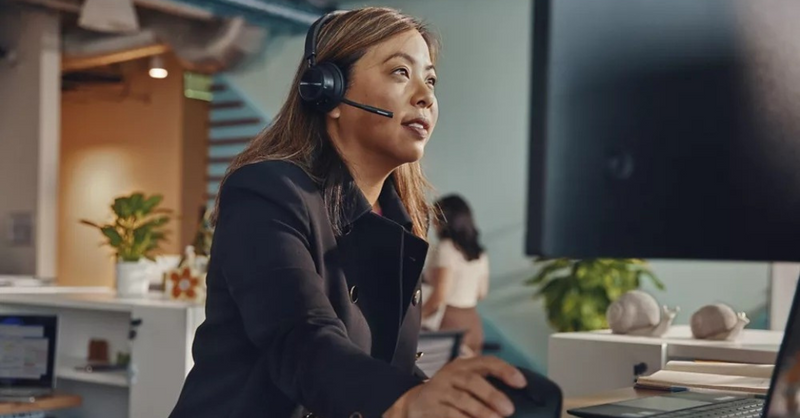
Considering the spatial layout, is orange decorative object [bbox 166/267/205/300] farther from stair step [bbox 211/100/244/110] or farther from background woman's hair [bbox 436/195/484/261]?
stair step [bbox 211/100/244/110]

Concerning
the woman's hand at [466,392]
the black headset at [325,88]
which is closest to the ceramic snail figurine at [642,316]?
the black headset at [325,88]

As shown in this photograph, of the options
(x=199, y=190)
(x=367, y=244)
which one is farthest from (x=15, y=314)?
(x=199, y=190)

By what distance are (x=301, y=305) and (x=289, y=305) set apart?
12 millimetres

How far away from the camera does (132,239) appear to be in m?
4.39

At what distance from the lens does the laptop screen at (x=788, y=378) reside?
1.65 feet

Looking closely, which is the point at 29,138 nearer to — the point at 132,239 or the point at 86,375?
the point at 132,239

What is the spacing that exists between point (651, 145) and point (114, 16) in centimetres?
639

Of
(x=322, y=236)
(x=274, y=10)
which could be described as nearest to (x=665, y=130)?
(x=322, y=236)

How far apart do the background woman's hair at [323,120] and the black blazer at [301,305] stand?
0.03 metres

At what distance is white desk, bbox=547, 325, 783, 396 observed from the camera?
216 cm

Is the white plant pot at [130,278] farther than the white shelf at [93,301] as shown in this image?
Yes

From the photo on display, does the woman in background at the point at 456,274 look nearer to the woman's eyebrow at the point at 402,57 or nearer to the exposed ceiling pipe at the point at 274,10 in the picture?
the exposed ceiling pipe at the point at 274,10

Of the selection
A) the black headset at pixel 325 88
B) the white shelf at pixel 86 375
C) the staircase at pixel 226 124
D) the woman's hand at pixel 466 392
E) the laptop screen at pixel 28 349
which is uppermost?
the staircase at pixel 226 124

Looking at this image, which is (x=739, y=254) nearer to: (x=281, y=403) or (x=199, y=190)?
(x=281, y=403)
